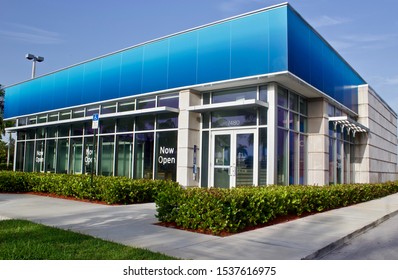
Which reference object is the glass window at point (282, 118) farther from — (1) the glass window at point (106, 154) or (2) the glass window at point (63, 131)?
(2) the glass window at point (63, 131)

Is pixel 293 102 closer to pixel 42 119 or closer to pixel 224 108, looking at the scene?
pixel 224 108

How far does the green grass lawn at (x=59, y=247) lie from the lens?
201 inches

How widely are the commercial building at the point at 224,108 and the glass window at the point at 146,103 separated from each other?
0.05m

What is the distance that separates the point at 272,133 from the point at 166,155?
15.8 ft

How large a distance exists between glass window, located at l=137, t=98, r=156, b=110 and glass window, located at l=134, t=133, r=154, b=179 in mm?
1286

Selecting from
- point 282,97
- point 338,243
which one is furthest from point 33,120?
point 338,243

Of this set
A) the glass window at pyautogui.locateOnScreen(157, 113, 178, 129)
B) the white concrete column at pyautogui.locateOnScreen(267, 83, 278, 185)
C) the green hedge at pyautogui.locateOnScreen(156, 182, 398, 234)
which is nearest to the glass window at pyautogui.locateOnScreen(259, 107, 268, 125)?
the white concrete column at pyautogui.locateOnScreen(267, 83, 278, 185)

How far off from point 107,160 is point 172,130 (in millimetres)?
4861

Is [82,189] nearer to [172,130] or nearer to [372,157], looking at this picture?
[172,130]

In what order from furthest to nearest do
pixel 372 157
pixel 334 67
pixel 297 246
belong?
pixel 372 157 → pixel 334 67 → pixel 297 246

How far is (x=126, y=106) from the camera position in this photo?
17391mm

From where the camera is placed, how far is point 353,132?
20.3 m
